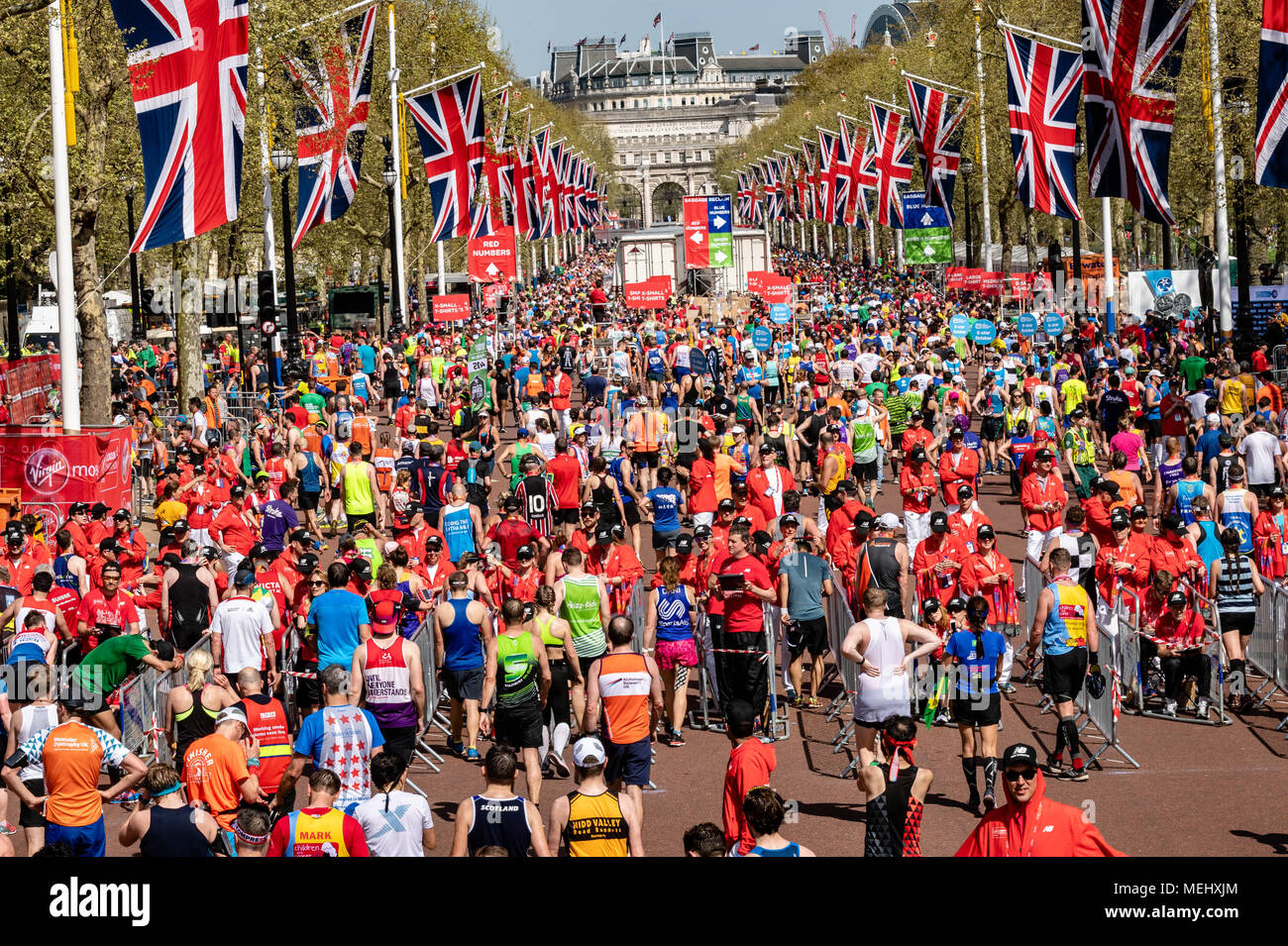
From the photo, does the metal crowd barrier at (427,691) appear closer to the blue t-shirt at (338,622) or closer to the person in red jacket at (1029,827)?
the blue t-shirt at (338,622)

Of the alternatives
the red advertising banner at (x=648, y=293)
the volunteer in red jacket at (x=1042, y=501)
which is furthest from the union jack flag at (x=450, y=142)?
the volunteer in red jacket at (x=1042, y=501)

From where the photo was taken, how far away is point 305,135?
1225 inches

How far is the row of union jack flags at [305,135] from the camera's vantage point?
17.5 metres

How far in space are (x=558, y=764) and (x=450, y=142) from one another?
26.3 metres

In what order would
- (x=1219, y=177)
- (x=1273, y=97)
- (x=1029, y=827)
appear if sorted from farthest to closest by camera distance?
(x=1219, y=177) → (x=1273, y=97) → (x=1029, y=827)

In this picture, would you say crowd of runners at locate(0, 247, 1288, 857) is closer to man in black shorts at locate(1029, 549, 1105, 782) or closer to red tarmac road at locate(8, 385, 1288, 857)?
man in black shorts at locate(1029, 549, 1105, 782)

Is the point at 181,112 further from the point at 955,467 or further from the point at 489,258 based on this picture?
the point at 489,258

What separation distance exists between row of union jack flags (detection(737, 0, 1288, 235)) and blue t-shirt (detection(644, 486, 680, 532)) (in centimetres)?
815

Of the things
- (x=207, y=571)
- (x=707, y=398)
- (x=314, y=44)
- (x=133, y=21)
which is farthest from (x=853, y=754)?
(x=314, y=44)

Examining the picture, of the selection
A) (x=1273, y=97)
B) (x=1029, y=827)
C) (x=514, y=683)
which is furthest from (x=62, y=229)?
(x=1029, y=827)

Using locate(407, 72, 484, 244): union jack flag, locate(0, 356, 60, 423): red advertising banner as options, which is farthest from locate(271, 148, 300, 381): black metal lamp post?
locate(0, 356, 60, 423): red advertising banner

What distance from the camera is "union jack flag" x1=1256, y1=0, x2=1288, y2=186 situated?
1923 cm
